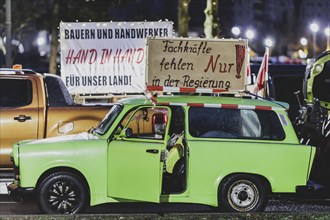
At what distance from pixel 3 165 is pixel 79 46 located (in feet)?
10.4

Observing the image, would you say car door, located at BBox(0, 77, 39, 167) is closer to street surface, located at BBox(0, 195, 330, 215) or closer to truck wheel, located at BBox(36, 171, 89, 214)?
street surface, located at BBox(0, 195, 330, 215)

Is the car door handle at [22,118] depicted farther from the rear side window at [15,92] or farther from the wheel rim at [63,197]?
the wheel rim at [63,197]

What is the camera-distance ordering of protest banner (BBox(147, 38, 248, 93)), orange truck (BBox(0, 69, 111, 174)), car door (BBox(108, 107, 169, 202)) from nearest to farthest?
car door (BBox(108, 107, 169, 202)), protest banner (BBox(147, 38, 248, 93)), orange truck (BBox(0, 69, 111, 174))

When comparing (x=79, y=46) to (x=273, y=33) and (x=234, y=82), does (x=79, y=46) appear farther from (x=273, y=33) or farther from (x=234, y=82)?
(x=273, y=33)

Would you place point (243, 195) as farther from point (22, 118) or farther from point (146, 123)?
point (22, 118)

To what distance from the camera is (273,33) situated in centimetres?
10644

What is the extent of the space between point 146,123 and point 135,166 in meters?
1.09

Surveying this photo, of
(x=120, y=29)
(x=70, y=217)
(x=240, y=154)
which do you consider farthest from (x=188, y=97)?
(x=120, y=29)

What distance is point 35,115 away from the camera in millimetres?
12039

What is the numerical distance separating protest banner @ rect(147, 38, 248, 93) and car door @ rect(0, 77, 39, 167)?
2373 millimetres

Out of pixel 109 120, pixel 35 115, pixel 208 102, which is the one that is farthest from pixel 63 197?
pixel 35 115

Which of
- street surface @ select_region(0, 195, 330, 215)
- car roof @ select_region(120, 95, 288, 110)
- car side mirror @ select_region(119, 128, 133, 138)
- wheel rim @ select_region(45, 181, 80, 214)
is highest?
car roof @ select_region(120, 95, 288, 110)

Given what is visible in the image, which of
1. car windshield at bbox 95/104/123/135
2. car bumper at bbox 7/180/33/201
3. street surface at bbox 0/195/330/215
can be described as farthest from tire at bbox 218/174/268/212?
car bumper at bbox 7/180/33/201

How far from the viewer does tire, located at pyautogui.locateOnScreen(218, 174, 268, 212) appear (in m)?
9.95
